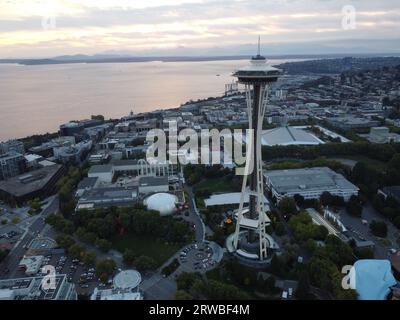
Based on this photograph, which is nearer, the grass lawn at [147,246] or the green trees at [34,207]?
the grass lawn at [147,246]

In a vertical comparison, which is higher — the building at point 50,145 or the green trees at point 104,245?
the building at point 50,145

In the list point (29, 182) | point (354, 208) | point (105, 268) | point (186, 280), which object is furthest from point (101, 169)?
point (354, 208)

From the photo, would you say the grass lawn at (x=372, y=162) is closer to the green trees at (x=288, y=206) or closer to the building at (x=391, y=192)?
the building at (x=391, y=192)

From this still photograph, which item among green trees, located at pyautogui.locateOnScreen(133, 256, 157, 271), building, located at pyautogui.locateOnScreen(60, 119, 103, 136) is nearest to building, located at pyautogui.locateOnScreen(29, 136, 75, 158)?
building, located at pyautogui.locateOnScreen(60, 119, 103, 136)

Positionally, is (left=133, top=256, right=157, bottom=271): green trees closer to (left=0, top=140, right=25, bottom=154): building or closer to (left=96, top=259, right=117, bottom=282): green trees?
Answer: (left=96, top=259, right=117, bottom=282): green trees

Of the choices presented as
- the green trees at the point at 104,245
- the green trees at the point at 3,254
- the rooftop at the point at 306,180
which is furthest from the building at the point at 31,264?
the rooftop at the point at 306,180

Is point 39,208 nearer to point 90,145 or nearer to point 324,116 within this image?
point 90,145

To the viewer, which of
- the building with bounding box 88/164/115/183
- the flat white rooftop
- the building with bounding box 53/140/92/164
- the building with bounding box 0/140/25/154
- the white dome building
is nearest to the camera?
the white dome building
